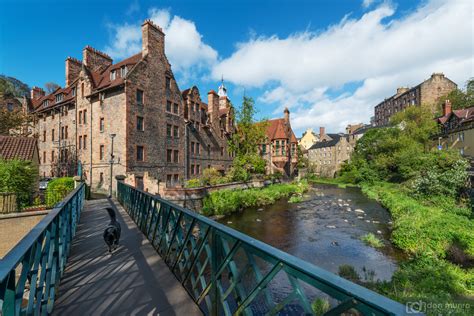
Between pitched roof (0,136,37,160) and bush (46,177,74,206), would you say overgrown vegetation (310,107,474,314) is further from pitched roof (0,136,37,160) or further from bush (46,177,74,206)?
pitched roof (0,136,37,160)

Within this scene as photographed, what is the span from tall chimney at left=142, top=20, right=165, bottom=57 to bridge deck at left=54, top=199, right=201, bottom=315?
22.2m

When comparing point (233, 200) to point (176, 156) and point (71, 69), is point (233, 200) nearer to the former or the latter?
point (176, 156)

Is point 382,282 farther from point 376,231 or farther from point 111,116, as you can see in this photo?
point 111,116

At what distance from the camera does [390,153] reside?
40.2 metres

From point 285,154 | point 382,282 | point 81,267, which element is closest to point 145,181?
point 81,267

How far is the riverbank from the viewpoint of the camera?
23.7ft

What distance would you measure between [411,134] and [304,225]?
3471 cm

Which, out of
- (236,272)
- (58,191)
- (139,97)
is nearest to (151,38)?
(139,97)

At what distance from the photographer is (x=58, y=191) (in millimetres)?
13648

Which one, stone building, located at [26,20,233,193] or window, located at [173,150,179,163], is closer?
stone building, located at [26,20,233,193]

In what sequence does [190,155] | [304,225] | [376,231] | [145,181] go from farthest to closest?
[190,155], [145,181], [304,225], [376,231]

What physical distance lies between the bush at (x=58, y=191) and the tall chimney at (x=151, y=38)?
46.4ft

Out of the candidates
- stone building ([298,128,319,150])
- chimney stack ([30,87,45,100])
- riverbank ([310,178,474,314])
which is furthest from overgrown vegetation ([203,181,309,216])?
stone building ([298,128,319,150])

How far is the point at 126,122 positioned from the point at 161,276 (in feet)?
63.4
